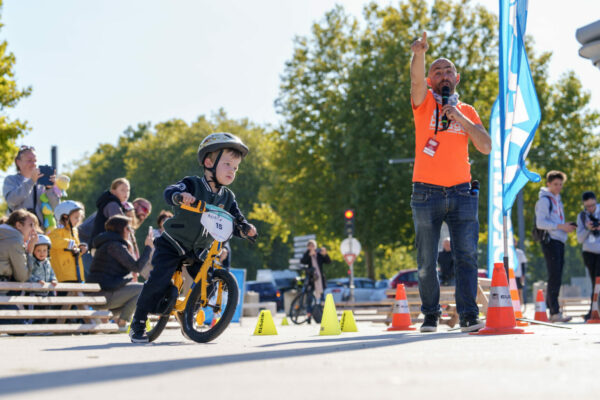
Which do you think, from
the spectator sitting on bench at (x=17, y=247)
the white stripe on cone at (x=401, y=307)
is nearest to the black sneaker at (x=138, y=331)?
the white stripe on cone at (x=401, y=307)

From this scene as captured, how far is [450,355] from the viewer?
4.91 metres

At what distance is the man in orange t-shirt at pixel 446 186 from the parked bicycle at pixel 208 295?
62.9 inches

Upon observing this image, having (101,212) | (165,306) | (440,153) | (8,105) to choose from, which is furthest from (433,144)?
(8,105)

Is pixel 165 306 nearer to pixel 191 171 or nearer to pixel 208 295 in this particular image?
pixel 208 295

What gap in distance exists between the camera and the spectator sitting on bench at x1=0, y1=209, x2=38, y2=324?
10523 millimetres

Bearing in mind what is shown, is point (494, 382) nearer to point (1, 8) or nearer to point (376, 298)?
point (1, 8)

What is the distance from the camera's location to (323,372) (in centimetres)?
409

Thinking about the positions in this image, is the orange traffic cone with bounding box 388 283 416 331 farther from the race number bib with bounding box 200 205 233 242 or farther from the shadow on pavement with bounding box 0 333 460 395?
the shadow on pavement with bounding box 0 333 460 395

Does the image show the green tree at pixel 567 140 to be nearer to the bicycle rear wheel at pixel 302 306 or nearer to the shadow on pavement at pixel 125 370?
the bicycle rear wheel at pixel 302 306

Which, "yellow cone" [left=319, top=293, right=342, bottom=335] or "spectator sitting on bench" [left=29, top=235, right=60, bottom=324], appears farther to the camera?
"spectator sitting on bench" [left=29, top=235, right=60, bottom=324]

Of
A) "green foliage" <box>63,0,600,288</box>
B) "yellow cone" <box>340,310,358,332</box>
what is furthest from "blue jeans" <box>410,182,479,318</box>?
"green foliage" <box>63,0,600,288</box>

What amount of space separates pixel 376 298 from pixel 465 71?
9.90 meters

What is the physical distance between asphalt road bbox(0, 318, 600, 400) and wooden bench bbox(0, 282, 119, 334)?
4357 mm

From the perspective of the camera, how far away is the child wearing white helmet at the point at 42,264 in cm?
1090
